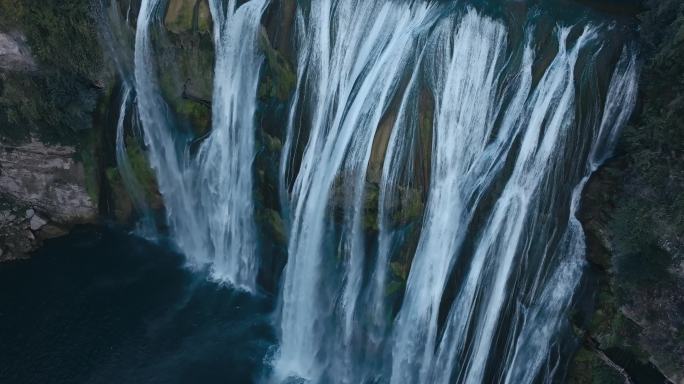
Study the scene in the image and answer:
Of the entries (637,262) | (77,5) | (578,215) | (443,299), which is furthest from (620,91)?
(77,5)

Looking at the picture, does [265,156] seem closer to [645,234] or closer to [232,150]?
[232,150]

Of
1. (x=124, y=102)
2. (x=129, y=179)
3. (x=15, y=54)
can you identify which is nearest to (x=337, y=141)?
(x=124, y=102)

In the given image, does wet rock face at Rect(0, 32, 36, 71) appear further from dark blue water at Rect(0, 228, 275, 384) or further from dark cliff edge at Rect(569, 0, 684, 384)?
dark cliff edge at Rect(569, 0, 684, 384)

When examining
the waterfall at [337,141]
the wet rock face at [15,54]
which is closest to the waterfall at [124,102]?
the wet rock face at [15,54]

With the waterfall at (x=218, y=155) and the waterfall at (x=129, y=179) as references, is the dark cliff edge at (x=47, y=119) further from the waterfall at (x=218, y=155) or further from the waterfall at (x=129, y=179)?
the waterfall at (x=218, y=155)

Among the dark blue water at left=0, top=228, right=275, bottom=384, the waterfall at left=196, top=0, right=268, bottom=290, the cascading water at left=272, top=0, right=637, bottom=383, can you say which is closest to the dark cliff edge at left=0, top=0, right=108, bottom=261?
the dark blue water at left=0, top=228, right=275, bottom=384

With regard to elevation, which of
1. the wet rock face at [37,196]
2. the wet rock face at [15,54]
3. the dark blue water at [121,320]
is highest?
the wet rock face at [15,54]
